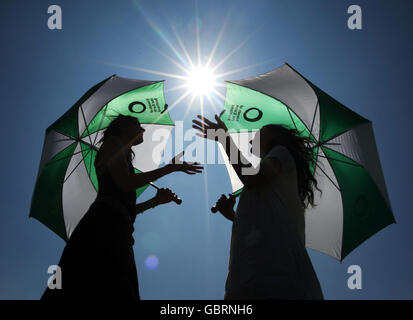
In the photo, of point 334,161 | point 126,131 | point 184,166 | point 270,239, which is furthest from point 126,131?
point 334,161

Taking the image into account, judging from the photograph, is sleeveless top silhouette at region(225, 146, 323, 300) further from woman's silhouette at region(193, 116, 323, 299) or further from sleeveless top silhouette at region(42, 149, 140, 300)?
sleeveless top silhouette at region(42, 149, 140, 300)

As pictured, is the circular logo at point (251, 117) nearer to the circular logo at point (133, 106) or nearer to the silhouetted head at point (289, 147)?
the circular logo at point (133, 106)

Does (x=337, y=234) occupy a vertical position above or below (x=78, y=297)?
above

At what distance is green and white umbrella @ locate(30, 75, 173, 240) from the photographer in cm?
417

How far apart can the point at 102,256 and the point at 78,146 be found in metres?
2.31

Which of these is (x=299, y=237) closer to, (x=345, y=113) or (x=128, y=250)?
(x=128, y=250)

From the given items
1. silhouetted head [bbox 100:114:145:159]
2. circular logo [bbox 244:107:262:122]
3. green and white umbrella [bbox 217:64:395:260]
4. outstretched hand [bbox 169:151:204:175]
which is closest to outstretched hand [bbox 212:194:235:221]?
outstretched hand [bbox 169:151:204:175]

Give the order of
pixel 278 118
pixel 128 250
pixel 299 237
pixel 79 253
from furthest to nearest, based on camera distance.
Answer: pixel 278 118 < pixel 128 250 < pixel 79 253 < pixel 299 237

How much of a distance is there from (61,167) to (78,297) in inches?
94.9

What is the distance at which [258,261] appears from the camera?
2119mm

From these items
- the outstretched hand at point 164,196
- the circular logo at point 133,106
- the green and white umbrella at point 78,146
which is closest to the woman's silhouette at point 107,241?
the outstretched hand at point 164,196

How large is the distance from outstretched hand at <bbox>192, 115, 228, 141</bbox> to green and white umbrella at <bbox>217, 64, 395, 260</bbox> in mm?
1689

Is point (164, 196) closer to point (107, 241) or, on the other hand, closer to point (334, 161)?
point (107, 241)
